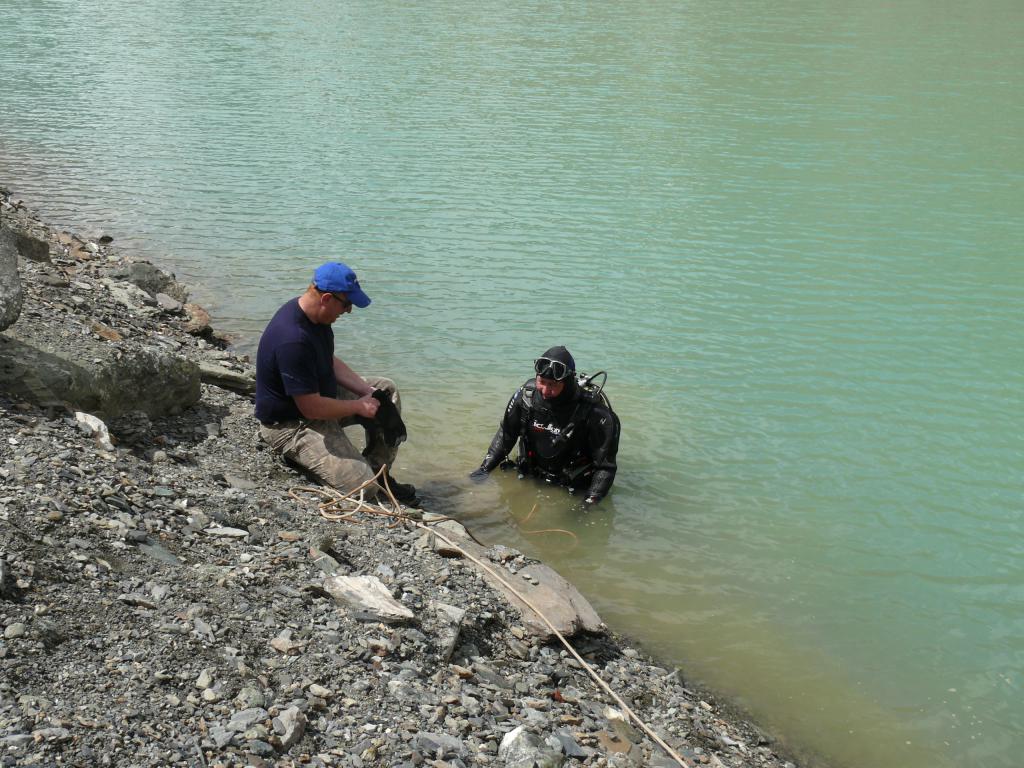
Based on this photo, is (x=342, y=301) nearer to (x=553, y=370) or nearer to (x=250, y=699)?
(x=553, y=370)

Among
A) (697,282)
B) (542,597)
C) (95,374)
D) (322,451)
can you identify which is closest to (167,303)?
(95,374)

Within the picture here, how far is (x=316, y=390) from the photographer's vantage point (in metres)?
7.94

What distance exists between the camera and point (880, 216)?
62.5 feet

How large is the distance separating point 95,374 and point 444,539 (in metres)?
2.93

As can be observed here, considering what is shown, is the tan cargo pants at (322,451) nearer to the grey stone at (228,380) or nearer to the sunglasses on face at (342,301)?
the sunglasses on face at (342,301)

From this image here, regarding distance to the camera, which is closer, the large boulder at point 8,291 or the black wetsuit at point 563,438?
the large boulder at point 8,291

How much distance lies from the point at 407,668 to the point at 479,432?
5.48 meters

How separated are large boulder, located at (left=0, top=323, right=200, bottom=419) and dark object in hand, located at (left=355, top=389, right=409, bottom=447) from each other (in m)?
1.55

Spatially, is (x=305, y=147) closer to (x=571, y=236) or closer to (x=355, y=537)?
(x=571, y=236)

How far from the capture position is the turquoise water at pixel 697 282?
8.00 meters

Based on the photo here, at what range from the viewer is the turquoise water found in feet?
26.2

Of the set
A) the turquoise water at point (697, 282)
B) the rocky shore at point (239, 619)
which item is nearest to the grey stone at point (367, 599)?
the rocky shore at point (239, 619)

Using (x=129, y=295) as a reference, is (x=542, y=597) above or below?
below

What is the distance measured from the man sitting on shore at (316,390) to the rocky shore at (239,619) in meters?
0.29
